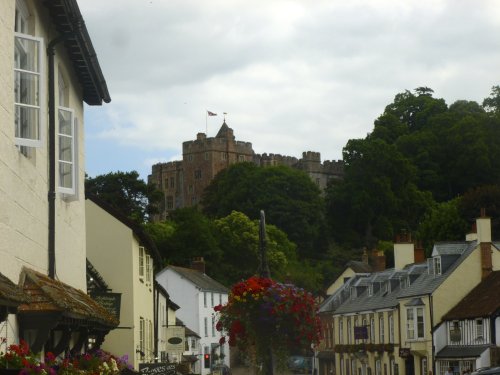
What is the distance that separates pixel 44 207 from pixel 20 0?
2670 mm

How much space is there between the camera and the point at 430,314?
54.8m

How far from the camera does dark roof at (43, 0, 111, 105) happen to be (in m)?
13.6

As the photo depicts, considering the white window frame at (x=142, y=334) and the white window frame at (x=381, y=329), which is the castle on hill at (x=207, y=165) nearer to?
the white window frame at (x=381, y=329)

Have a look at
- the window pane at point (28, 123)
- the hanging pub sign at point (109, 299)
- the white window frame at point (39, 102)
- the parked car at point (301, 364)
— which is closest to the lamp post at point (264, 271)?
the hanging pub sign at point (109, 299)

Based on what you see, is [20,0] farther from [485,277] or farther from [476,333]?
[485,277]

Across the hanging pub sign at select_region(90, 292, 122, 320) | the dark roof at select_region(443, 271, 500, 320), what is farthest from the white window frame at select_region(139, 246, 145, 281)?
the dark roof at select_region(443, 271, 500, 320)

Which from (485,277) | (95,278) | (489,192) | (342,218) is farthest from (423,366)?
(342,218)

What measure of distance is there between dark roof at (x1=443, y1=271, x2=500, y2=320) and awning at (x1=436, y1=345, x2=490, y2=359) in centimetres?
133

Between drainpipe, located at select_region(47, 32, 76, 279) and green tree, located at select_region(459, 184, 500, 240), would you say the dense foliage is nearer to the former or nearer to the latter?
green tree, located at select_region(459, 184, 500, 240)

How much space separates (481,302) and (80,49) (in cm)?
3844

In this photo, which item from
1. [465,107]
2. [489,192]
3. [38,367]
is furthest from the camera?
[465,107]

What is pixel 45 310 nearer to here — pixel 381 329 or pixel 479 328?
pixel 479 328

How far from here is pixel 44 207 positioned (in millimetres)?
13695

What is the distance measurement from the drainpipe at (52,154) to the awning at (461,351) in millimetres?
36567
